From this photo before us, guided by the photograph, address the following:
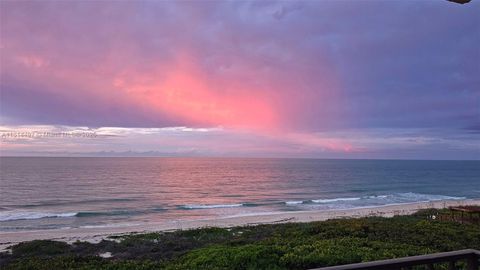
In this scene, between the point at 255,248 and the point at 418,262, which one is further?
the point at 255,248

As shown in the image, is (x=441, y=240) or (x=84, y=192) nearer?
(x=441, y=240)

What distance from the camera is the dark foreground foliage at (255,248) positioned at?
1035 centimetres

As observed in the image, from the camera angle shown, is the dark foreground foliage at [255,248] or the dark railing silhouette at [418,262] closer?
the dark railing silhouette at [418,262]

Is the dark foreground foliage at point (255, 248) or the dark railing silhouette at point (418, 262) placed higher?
the dark railing silhouette at point (418, 262)

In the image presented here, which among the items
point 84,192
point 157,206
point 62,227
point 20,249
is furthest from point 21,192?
point 20,249

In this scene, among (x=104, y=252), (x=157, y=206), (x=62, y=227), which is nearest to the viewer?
(x=104, y=252)

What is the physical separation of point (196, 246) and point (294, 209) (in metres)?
23.6

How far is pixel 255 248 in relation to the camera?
11.6 meters

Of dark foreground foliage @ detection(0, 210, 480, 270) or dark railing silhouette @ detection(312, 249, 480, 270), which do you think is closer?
dark railing silhouette @ detection(312, 249, 480, 270)

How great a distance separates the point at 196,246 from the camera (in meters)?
17.2

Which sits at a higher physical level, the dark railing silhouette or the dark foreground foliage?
the dark railing silhouette

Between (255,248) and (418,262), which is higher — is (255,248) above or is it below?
below

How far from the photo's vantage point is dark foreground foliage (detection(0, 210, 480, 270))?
10352 millimetres

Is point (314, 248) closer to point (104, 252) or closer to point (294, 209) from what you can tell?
point (104, 252)
